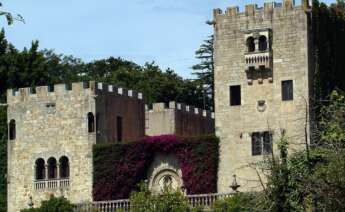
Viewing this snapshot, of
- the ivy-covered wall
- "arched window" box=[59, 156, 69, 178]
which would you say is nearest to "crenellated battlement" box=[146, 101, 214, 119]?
the ivy-covered wall

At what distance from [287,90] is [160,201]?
329 inches

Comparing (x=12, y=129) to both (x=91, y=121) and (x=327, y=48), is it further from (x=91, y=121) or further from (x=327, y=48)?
(x=327, y=48)

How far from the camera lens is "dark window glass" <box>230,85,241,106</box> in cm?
6009

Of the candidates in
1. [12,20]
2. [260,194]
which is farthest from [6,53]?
[12,20]

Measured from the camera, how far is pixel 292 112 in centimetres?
5828

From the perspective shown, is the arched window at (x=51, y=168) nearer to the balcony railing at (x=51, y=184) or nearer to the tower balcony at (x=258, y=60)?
the balcony railing at (x=51, y=184)

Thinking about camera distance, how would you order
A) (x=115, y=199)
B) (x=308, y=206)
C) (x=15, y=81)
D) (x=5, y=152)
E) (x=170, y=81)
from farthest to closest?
(x=170, y=81) < (x=15, y=81) < (x=5, y=152) < (x=115, y=199) < (x=308, y=206)

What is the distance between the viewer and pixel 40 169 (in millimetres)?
64688

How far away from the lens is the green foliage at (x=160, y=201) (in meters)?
55.4

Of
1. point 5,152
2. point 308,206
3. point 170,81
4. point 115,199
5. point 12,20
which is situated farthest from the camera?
point 170,81

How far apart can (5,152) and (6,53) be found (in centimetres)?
1447

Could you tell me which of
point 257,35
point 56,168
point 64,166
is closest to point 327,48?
point 257,35

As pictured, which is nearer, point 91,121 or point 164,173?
point 164,173

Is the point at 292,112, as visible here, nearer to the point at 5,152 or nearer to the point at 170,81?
the point at 5,152
